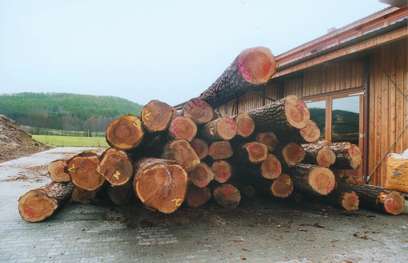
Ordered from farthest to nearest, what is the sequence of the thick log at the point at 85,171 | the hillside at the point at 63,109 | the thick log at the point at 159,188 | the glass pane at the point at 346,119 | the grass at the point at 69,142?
the hillside at the point at 63,109
the grass at the point at 69,142
the glass pane at the point at 346,119
the thick log at the point at 85,171
the thick log at the point at 159,188

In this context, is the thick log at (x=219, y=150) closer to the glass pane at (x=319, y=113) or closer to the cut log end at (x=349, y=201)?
the cut log end at (x=349, y=201)

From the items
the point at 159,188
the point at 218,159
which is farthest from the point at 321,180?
the point at 159,188

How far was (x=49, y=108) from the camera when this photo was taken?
2154 inches

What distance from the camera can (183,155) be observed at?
11.2 feet

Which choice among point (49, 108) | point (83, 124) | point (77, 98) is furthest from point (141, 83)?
point (83, 124)

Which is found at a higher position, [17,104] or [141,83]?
[141,83]

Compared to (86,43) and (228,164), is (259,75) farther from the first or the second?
(86,43)

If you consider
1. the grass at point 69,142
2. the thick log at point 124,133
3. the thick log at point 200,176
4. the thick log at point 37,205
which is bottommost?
the thick log at point 37,205

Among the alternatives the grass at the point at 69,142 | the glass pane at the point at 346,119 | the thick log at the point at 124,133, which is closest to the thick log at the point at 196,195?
the thick log at the point at 124,133

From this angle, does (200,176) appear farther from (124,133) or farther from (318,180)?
(318,180)

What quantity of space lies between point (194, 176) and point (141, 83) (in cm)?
11937

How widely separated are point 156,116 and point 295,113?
1605mm

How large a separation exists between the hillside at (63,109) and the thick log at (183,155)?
30359 mm

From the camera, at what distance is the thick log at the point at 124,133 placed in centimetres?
336
